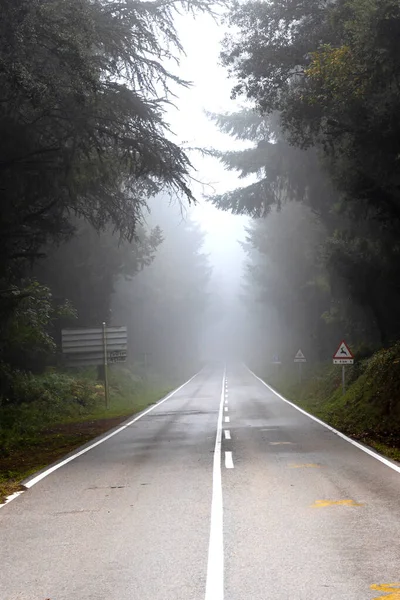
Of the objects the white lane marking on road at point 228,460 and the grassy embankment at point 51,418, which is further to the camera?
the grassy embankment at point 51,418

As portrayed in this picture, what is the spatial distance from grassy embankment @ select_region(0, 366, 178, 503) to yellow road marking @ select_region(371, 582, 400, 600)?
675 centimetres

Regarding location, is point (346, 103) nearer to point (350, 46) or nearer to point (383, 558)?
point (350, 46)

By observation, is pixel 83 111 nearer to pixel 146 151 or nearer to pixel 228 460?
pixel 146 151

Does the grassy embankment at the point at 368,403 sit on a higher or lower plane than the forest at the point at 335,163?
lower

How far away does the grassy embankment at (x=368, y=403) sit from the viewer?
18.0 meters

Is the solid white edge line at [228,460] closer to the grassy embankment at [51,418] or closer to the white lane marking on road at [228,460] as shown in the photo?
the white lane marking on road at [228,460]

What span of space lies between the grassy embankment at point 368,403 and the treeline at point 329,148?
3324mm

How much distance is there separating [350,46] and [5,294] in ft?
43.5

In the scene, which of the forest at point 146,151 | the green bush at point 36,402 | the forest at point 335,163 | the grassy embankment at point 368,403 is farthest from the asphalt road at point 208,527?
the green bush at point 36,402

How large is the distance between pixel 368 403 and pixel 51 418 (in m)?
11.7

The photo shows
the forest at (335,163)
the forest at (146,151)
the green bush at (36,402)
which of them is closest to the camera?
the forest at (146,151)

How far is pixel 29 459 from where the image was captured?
1587 cm

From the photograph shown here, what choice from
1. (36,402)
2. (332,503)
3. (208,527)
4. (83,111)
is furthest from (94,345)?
(208,527)

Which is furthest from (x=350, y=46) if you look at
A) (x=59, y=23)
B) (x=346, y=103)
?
(x=59, y=23)
